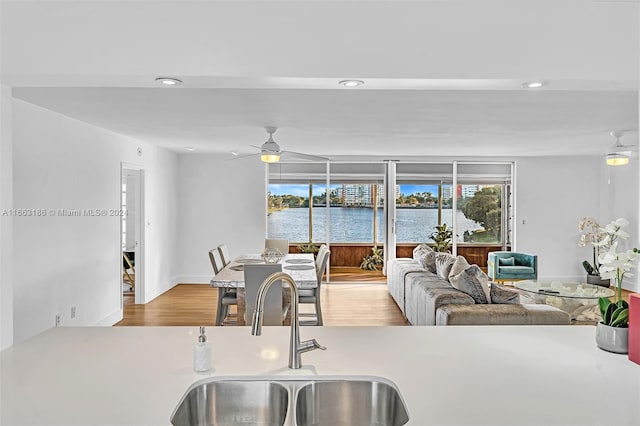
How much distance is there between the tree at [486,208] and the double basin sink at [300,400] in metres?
7.45

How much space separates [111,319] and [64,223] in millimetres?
1563

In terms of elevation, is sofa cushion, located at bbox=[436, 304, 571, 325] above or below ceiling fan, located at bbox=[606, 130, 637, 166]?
below

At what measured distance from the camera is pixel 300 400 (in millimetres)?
1604

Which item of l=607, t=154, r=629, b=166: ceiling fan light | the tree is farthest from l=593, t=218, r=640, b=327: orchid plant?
the tree

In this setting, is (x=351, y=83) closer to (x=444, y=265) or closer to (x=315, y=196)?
(x=444, y=265)

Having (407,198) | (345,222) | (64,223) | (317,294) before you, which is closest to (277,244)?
(317,294)

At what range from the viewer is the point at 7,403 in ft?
4.75

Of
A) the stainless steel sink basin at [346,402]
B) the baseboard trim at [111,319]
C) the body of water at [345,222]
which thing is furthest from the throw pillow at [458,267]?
the body of water at [345,222]

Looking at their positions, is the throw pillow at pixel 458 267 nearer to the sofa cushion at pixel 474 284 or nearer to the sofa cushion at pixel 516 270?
the sofa cushion at pixel 474 284

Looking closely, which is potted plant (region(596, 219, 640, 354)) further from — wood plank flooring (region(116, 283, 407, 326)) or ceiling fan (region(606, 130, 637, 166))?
ceiling fan (region(606, 130, 637, 166))

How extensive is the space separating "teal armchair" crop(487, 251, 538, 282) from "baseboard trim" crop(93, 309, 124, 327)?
18.7ft

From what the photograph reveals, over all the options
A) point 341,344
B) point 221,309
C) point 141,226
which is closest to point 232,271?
point 221,309

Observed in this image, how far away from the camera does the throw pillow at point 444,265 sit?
16.4ft

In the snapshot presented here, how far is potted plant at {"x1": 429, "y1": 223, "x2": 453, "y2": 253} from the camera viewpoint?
867cm
